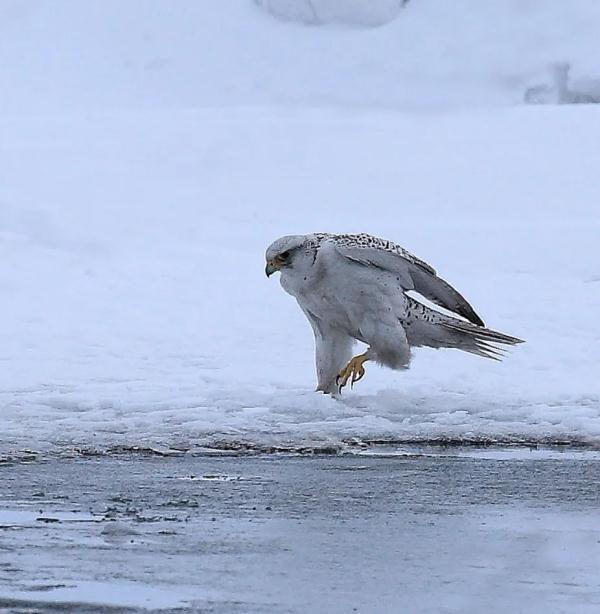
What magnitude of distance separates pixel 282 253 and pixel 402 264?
753 mm

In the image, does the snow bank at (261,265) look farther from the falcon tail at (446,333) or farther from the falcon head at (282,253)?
the falcon head at (282,253)

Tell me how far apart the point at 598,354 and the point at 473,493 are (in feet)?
15.2

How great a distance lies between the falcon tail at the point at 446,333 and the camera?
8.76 m

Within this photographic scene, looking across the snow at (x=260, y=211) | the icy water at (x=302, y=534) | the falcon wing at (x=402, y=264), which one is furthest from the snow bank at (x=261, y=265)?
the icy water at (x=302, y=534)

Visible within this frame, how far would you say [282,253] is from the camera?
324 inches

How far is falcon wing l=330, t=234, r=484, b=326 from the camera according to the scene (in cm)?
836

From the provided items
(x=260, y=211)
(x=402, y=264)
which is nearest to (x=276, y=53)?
(x=260, y=211)

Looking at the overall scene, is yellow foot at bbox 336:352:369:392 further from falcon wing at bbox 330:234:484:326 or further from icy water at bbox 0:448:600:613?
icy water at bbox 0:448:600:613

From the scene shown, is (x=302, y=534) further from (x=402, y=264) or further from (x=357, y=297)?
(x=402, y=264)

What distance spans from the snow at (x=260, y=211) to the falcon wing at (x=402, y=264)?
0.50 m

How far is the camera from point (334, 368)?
8.64 m

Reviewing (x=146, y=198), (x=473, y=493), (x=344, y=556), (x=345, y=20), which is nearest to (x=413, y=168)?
(x=146, y=198)

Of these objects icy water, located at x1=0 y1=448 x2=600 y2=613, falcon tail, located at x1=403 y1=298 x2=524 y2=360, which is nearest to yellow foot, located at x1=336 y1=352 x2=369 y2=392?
falcon tail, located at x1=403 y1=298 x2=524 y2=360

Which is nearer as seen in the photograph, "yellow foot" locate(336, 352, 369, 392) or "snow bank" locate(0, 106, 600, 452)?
"snow bank" locate(0, 106, 600, 452)
